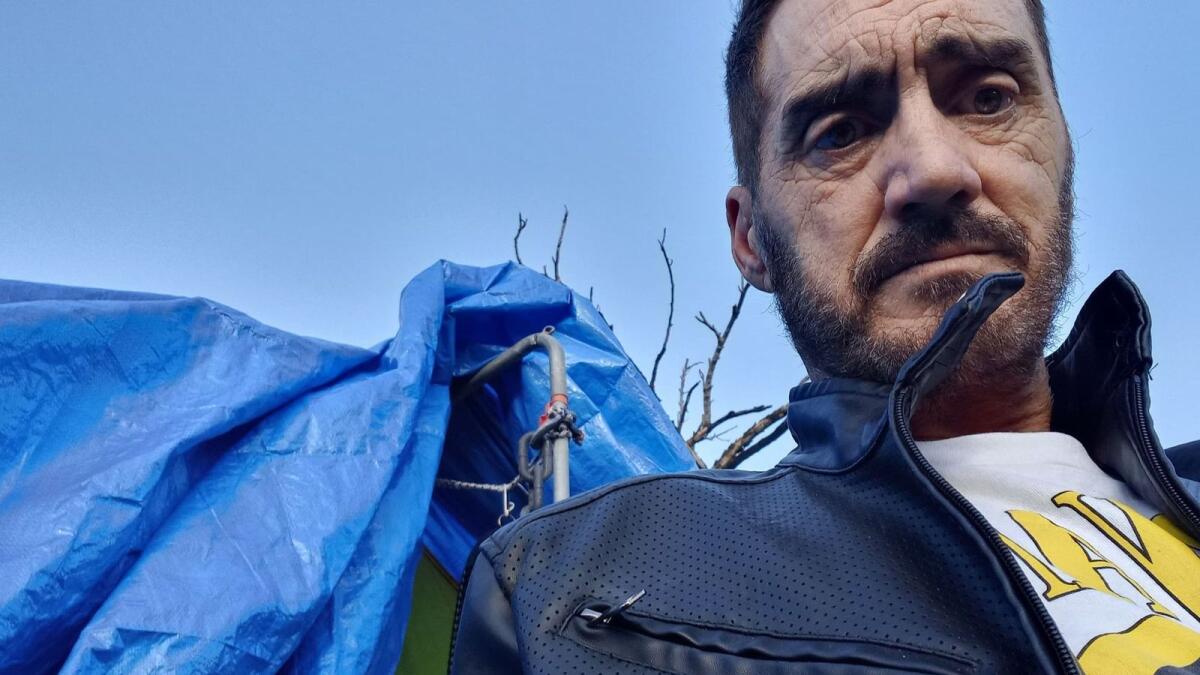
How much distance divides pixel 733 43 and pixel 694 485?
106 cm

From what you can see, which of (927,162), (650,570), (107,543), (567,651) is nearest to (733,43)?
(927,162)

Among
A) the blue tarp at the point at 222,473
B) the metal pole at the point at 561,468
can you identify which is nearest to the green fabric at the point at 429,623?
the blue tarp at the point at 222,473

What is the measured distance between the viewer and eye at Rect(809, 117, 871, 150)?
4.45 ft

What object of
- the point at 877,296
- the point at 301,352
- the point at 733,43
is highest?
the point at 733,43

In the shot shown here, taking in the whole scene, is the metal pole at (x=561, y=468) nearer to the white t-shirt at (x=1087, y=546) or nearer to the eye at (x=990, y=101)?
the white t-shirt at (x=1087, y=546)

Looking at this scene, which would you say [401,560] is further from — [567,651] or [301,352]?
[567,651]

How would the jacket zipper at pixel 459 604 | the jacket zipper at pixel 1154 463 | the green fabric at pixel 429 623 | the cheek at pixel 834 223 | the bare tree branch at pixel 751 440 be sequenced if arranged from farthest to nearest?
the bare tree branch at pixel 751 440 < the green fabric at pixel 429 623 < the cheek at pixel 834 223 < the jacket zipper at pixel 1154 463 < the jacket zipper at pixel 459 604

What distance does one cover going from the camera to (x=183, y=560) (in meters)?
1.42

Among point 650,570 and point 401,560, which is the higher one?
point 650,570

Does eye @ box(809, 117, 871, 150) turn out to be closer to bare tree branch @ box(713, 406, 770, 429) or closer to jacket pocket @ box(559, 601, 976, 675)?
jacket pocket @ box(559, 601, 976, 675)

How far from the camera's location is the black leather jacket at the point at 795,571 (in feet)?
2.69

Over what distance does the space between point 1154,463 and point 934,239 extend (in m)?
0.45

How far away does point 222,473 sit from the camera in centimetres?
162

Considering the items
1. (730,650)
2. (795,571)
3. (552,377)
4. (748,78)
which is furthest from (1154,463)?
(552,377)
